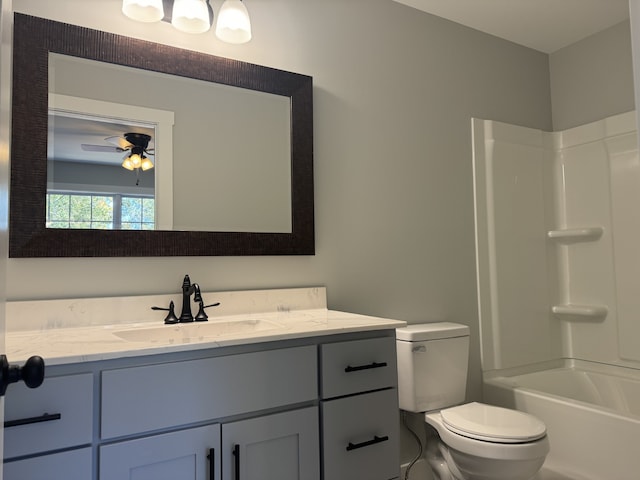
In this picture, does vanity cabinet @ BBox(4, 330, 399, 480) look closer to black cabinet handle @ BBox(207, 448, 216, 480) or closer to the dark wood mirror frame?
black cabinet handle @ BBox(207, 448, 216, 480)

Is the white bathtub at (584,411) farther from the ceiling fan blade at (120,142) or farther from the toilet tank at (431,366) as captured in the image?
the ceiling fan blade at (120,142)

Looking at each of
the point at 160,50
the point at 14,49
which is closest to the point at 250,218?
the point at 160,50

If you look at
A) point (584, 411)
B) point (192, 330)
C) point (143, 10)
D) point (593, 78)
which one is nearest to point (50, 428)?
point (192, 330)

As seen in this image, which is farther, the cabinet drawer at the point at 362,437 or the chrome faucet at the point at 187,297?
the chrome faucet at the point at 187,297

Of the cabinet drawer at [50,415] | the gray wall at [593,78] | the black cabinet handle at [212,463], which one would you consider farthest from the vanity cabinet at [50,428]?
the gray wall at [593,78]

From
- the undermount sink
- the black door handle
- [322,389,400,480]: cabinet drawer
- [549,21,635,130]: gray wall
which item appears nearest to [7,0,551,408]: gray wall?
the undermount sink

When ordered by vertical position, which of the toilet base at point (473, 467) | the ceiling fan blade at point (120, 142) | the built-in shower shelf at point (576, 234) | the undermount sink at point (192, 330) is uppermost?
the ceiling fan blade at point (120, 142)

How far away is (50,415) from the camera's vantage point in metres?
1.13

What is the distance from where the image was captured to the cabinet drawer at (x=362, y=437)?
5.05 feet

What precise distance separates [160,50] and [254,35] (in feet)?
1.45

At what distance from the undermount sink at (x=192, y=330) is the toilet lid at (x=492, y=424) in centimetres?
90

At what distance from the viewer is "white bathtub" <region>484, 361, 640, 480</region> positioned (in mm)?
2076

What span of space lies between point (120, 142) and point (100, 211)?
27 cm

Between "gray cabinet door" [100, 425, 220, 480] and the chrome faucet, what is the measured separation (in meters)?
0.55
